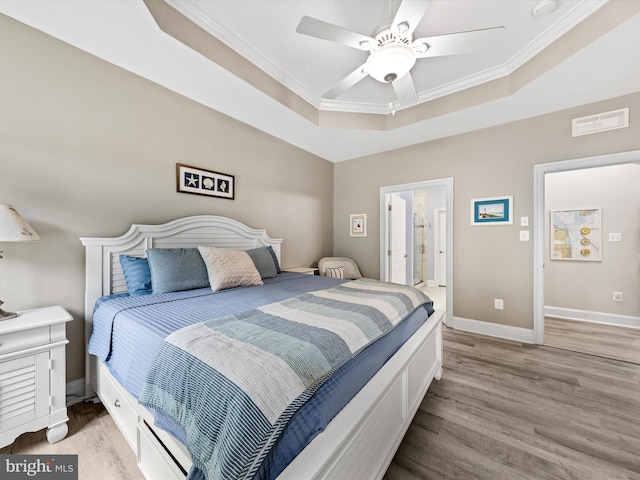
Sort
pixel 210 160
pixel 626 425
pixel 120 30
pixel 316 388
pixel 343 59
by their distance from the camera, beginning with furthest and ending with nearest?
pixel 210 160 < pixel 343 59 < pixel 120 30 < pixel 626 425 < pixel 316 388

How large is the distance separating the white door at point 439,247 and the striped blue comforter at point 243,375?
5409mm

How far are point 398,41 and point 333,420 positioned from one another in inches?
81.6

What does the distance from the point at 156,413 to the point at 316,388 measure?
642 millimetres

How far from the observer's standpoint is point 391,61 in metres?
→ 1.62

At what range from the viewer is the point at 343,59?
7.71 ft

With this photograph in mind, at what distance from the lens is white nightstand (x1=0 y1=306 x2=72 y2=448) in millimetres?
1359

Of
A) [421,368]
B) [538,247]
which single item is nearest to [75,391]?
[421,368]

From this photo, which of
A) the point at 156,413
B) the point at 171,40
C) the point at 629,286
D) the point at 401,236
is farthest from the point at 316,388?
the point at 629,286

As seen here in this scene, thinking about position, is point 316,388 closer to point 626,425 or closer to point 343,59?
point 626,425

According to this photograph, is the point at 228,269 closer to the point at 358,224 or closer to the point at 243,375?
the point at 243,375

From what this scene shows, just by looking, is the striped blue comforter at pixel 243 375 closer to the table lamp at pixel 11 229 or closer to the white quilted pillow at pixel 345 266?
the table lamp at pixel 11 229

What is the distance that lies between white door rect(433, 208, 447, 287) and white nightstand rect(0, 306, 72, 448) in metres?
6.39

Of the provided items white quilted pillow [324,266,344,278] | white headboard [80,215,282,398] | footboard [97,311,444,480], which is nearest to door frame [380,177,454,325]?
white quilted pillow [324,266,344,278]

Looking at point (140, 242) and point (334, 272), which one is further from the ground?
point (140, 242)
